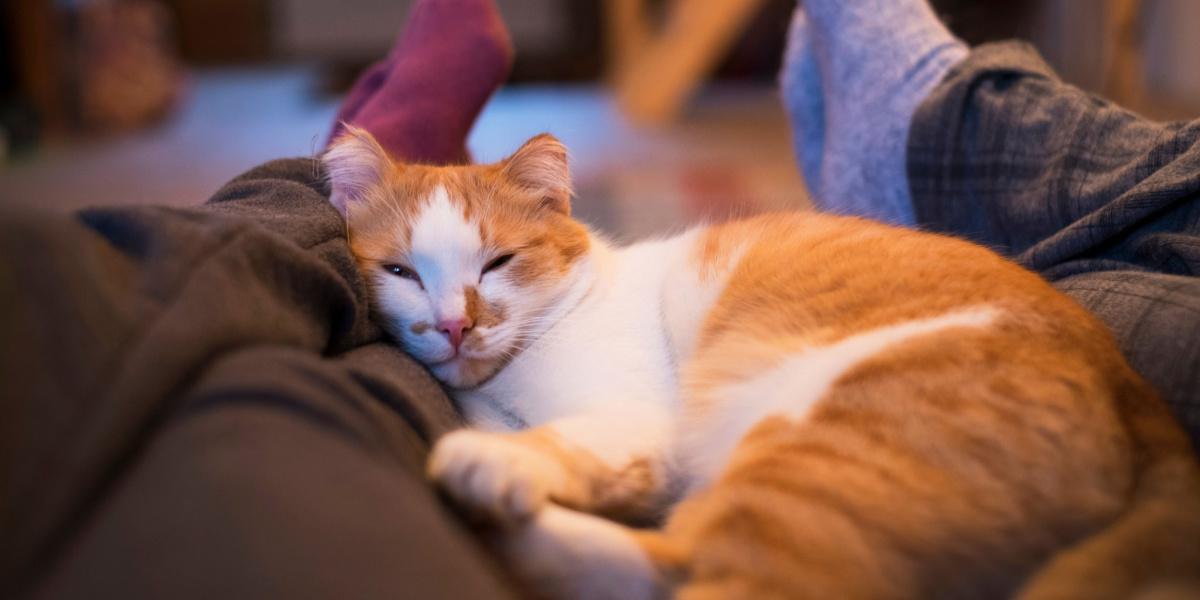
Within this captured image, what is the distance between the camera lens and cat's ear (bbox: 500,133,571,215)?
1.30 metres

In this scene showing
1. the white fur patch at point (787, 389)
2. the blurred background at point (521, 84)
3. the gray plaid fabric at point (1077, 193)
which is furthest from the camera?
the blurred background at point (521, 84)

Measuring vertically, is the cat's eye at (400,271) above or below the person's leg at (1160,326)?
above

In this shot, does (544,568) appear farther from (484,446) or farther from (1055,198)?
(1055,198)

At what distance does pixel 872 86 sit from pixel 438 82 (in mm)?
802

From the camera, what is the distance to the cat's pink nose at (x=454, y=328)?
111 cm

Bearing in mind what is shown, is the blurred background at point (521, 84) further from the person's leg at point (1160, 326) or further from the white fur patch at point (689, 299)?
the person's leg at point (1160, 326)

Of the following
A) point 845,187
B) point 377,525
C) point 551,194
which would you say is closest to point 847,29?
point 845,187

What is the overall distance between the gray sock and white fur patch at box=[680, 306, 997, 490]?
28.0 inches

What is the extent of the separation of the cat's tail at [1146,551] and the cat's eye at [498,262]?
70cm

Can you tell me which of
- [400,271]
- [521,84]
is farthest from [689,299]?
[521,84]

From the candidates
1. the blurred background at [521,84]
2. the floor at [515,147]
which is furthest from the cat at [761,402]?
the blurred background at [521,84]

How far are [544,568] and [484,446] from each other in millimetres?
119

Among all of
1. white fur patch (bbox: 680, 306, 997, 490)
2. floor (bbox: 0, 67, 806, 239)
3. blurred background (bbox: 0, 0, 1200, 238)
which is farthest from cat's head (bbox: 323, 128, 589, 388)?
blurred background (bbox: 0, 0, 1200, 238)

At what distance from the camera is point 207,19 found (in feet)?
22.4
